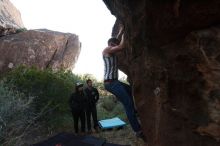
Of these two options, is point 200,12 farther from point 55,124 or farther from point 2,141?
point 55,124

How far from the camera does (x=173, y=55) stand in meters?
6.36

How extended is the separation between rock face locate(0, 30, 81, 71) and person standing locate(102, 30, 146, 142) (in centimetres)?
1190

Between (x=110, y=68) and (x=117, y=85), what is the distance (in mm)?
396

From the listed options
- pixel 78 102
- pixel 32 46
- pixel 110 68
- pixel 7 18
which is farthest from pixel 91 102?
pixel 7 18

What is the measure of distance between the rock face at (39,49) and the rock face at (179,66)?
1386 cm

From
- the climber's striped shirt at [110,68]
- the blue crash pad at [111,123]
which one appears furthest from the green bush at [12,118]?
the climber's striped shirt at [110,68]

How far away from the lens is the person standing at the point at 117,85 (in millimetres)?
8359

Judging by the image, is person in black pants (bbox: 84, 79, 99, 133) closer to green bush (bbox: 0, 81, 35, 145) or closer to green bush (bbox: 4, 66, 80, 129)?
green bush (bbox: 4, 66, 80, 129)

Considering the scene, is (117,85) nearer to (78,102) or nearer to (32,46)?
(78,102)

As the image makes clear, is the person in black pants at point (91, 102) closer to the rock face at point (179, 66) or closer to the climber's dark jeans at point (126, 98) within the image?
the climber's dark jeans at point (126, 98)

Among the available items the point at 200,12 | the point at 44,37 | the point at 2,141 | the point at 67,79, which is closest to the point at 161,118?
the point at 200,12

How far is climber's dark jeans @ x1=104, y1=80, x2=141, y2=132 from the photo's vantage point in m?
8.37

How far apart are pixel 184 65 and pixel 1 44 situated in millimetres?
15826

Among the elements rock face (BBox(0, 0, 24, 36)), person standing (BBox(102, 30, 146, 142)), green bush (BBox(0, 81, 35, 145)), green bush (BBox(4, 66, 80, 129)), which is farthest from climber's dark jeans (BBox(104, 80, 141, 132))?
rock face (BBox(0, 0, 24, 36))
